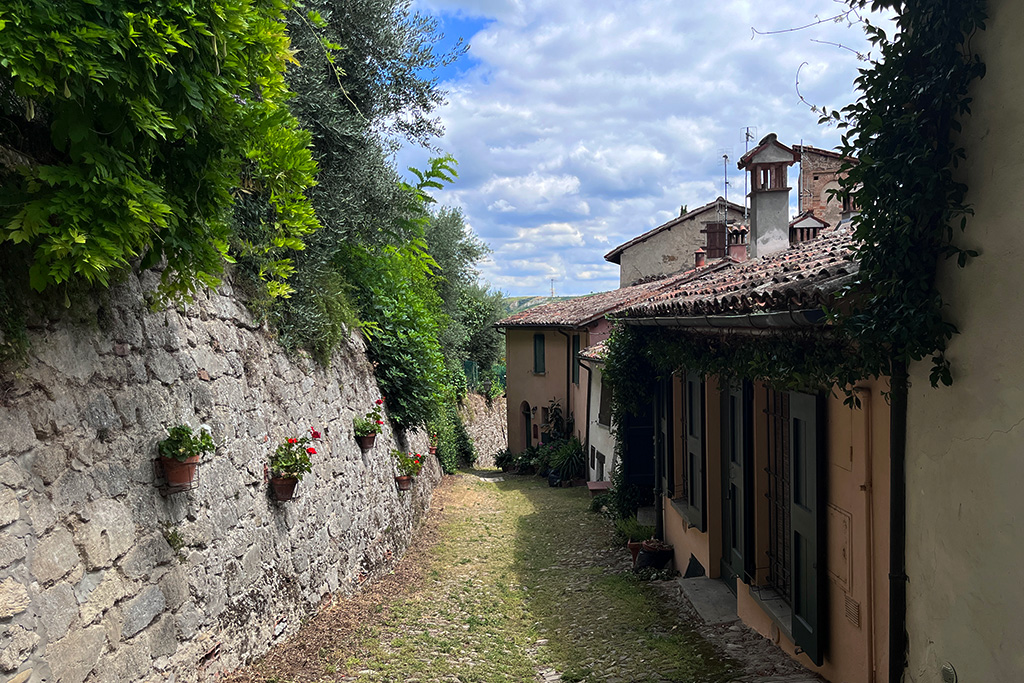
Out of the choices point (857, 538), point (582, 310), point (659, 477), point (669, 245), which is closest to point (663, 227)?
point (669, 245)

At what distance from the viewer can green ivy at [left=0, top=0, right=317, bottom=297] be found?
275cm

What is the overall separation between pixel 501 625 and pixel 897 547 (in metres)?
4.19

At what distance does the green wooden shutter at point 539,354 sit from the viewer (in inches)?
855

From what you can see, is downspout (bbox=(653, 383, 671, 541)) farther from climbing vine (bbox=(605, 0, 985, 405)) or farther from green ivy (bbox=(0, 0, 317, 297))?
green ivy (bbox=(0, 0, 317, 297))

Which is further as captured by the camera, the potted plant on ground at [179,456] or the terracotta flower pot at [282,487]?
the terracotta flower pot at [282,487]

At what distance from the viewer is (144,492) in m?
4.06

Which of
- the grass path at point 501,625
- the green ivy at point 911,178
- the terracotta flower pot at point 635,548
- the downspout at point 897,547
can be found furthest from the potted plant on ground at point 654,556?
the green ivy at point 911,178

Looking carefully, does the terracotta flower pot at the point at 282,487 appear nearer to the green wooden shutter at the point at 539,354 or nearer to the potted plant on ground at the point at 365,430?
the potted plant on ground at the point at 365,430

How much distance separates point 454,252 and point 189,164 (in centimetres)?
1846

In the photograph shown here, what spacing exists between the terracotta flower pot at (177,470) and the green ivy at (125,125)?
1.10m

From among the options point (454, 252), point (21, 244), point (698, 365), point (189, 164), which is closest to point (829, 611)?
point (698, 365)

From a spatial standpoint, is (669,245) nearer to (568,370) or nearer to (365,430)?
(568,370)

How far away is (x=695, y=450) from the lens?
24.3 ft

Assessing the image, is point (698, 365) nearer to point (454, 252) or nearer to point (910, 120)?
point (910, 120)
